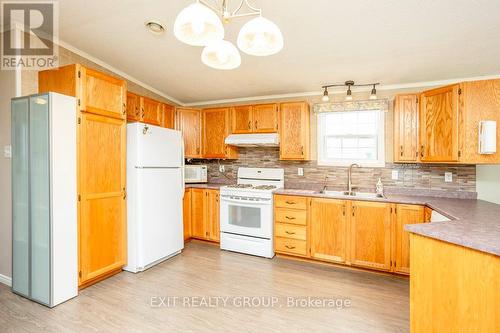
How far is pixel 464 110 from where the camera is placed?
2.47m

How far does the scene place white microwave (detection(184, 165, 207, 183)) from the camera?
4129mm

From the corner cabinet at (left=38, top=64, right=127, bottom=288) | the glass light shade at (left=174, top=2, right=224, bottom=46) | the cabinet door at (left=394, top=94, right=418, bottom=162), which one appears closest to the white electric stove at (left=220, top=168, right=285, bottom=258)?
the corner cabinet at (left=38, top=64, right=127, bottom=288)

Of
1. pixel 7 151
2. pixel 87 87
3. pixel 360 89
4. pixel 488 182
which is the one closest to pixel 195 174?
pixel 87 87

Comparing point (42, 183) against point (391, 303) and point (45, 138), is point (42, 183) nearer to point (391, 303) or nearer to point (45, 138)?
point (45, 138)

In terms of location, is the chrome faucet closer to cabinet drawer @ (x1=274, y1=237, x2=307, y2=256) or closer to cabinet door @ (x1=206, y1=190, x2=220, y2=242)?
cabinet drawer @ (x1=274, y1=237, x2=307, y2=256)

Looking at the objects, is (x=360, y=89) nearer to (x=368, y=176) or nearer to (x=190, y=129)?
(x=368, y=176)

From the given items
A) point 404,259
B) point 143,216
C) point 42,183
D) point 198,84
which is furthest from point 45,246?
point 404,259

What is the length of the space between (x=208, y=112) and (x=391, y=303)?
356 centimetres

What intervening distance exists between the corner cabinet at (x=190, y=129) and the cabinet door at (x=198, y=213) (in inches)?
27.5

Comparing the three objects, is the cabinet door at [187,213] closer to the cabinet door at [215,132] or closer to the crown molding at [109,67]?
the cabinet door at [215,132]

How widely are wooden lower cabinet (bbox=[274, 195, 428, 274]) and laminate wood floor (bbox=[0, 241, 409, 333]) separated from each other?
188 millimetres

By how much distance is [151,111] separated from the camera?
12.1 ft

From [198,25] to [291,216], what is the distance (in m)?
2.68

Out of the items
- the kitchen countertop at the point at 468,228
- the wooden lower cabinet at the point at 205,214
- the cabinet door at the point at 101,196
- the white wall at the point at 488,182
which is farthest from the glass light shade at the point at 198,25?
the white wall at the point at 488,182
